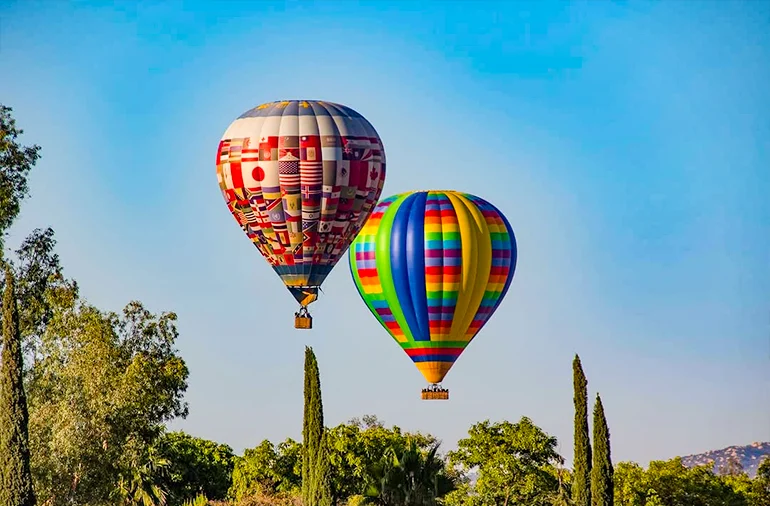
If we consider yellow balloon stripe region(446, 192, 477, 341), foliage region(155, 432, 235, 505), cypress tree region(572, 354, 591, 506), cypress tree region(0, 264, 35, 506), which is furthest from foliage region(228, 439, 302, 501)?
cypress tree region(0, 264, 35, 506)

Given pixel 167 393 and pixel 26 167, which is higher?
pixel 26 167

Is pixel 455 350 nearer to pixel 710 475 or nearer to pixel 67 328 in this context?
pixel 67 328

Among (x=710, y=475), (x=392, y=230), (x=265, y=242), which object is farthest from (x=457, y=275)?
(x=710, y=475)

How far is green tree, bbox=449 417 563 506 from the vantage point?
274 feet

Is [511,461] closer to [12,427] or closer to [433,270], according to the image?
[433,270]

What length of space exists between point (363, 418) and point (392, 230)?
204 feet

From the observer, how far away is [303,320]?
6078 centimetres

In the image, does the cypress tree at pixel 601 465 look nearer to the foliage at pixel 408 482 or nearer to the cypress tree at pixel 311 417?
the foliage at pixel 408 482

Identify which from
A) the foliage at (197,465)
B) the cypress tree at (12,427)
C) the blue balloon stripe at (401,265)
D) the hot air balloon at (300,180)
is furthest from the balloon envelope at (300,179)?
the foliage at (197,465)

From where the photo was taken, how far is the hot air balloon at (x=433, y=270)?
71.8 m

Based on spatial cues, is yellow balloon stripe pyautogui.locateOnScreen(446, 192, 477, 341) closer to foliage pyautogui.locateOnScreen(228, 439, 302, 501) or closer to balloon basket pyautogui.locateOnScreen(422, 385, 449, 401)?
balloon basket pyautogui.locateOnScreen(422, 385, 449, 401)

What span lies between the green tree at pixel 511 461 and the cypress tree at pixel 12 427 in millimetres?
40349

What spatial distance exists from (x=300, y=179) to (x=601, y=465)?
16.2 metres

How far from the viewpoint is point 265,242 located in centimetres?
6197
